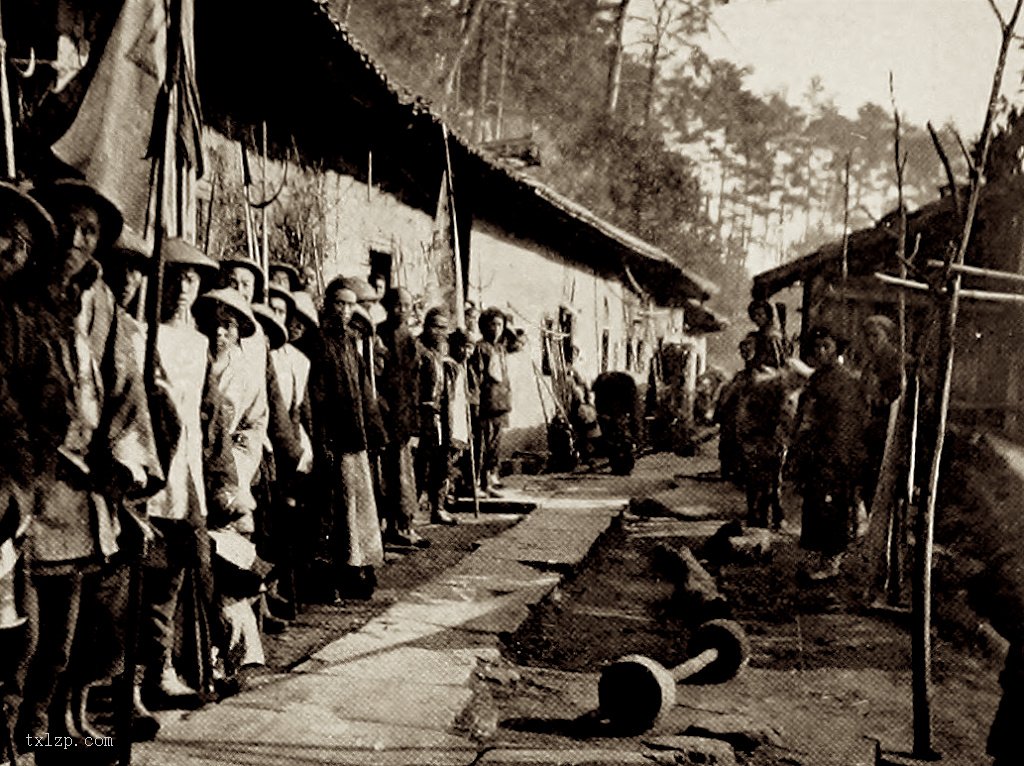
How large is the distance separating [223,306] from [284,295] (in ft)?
4.52

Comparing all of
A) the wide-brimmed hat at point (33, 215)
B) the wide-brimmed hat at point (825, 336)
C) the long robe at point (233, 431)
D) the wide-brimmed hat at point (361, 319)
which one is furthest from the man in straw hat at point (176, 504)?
the wide-brimmed hat at point (825, 336)

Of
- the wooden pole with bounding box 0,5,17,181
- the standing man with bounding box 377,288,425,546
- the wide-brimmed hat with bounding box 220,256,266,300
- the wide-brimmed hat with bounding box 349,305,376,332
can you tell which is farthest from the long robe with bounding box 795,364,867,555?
the wooden pole with bounding box 0,5,17,181

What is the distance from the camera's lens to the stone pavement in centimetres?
378

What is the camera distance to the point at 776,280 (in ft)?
56.1

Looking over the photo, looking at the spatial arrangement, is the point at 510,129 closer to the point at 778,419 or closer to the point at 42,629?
the point at 778,419

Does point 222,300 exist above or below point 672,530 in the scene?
above

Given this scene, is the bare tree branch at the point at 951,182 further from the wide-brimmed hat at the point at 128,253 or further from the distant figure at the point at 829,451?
the distant figure at the point at 829,451

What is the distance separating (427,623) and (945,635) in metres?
3.46

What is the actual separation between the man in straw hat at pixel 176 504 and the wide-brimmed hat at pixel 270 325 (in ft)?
3.15

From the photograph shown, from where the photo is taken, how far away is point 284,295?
5.97m

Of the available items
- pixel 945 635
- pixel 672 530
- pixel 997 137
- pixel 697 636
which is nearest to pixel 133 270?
pixel 697 636

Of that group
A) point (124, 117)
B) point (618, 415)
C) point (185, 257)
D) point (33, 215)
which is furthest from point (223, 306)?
point (618, 415)

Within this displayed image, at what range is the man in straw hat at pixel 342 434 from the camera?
6.06m

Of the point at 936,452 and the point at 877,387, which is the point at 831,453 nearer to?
the point at 877,387
